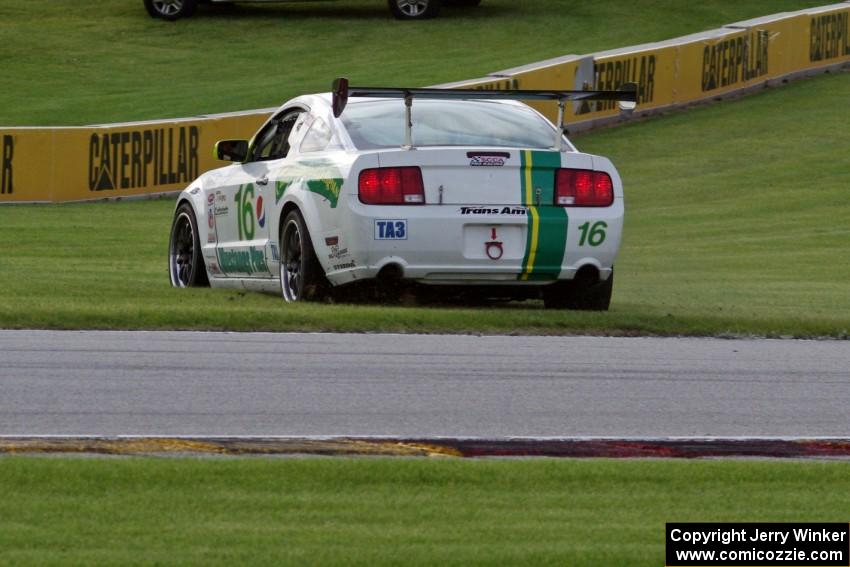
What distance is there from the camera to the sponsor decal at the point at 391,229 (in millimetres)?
10250

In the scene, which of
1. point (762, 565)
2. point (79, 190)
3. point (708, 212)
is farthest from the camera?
point (79, 190)

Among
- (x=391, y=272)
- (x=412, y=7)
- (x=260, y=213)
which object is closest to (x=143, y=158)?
(x=260, y=213)

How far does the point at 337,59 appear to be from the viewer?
33.0 m

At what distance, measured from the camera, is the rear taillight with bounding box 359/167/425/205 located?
404 inches

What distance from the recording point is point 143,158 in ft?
75.7

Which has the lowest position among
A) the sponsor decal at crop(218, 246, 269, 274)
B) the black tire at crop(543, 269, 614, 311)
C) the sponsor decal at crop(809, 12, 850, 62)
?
the black tire at crop(543, 269, 614, 311)

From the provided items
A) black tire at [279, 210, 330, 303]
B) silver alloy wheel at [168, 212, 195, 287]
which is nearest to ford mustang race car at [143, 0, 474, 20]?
silver alloy wheel at [168, 212, 195, 287]

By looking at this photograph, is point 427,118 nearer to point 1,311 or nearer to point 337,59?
point 1,311

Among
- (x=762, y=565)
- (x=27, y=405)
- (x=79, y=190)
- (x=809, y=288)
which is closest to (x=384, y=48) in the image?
(x=79, y=190)

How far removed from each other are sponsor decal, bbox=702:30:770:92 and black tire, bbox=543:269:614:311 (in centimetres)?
1844

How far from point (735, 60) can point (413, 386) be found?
23.1 metres

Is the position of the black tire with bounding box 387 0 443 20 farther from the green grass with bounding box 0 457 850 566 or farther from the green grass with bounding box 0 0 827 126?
the green grass with bounding box 0 457 850 566

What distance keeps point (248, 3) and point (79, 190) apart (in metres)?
16.2

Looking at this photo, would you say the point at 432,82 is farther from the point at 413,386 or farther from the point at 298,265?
the point at 413,386
